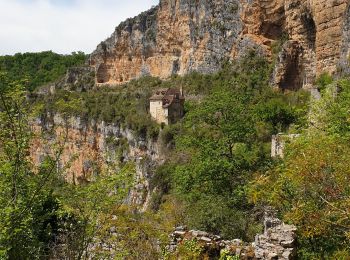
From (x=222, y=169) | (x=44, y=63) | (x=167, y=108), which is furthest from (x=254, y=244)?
(x=44, y=63)

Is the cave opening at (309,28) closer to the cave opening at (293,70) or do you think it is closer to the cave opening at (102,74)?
the cave opening at (293,70)

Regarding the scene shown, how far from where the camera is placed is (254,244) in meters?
10.1

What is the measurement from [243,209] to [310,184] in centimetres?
696

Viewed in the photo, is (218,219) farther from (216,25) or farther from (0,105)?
(216,25)

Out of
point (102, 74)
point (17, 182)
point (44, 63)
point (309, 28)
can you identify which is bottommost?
point (17, 182)

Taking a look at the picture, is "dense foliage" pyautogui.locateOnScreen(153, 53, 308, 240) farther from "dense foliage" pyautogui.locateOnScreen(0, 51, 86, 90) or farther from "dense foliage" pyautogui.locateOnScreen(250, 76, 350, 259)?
"dense foliage" pyautogui.locateOnScreen(0, 51, 86, 90)

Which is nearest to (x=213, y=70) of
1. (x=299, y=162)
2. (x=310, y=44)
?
(x=310, y=44)

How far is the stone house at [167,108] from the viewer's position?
4264cm

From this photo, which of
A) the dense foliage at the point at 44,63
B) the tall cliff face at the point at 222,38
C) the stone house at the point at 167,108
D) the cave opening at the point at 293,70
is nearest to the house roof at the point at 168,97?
the stone house at the point at 167,108

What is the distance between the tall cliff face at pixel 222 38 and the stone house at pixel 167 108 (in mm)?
9016

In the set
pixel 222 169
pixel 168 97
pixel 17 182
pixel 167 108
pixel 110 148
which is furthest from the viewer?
pixel 110 148

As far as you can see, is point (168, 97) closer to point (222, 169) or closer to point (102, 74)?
point (222, 169)

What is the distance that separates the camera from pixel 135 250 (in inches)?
416

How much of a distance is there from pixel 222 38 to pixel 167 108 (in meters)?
12.1
